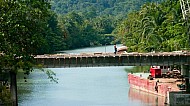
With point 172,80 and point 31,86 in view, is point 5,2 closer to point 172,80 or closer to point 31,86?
point 172,80

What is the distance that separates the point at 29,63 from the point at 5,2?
4.00 metres

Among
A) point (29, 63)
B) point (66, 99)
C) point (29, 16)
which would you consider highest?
point (29, 16)

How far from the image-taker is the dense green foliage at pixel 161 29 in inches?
4599

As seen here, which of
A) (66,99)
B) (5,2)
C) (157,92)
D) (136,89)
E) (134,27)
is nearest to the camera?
(5,2)

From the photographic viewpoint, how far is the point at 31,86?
9419cm

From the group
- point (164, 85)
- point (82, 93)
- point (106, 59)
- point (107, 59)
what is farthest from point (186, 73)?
point (82, 93)

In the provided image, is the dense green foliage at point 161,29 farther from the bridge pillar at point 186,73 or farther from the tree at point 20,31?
the tree at point 20,31

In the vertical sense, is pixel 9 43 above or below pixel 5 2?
below

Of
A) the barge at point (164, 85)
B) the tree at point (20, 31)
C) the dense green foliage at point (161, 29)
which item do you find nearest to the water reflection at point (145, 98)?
the barge at point (164, 85)

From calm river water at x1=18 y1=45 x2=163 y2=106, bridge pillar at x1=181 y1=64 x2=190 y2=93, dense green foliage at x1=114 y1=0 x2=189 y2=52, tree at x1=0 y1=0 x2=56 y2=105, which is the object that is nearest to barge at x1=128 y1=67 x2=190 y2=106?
Answer: bridge pillar at x1=181 y1=64 x2=190 y2=93

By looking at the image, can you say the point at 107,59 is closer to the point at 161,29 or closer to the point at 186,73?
the point at 186,73

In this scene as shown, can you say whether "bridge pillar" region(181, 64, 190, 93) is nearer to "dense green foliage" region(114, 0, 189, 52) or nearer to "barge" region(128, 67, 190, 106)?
"barge" region(128, 67, 190, 106)

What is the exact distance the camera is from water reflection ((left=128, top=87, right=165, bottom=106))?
2990 inches

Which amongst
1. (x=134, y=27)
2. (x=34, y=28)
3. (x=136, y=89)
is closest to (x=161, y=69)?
(x=136, y=89)
